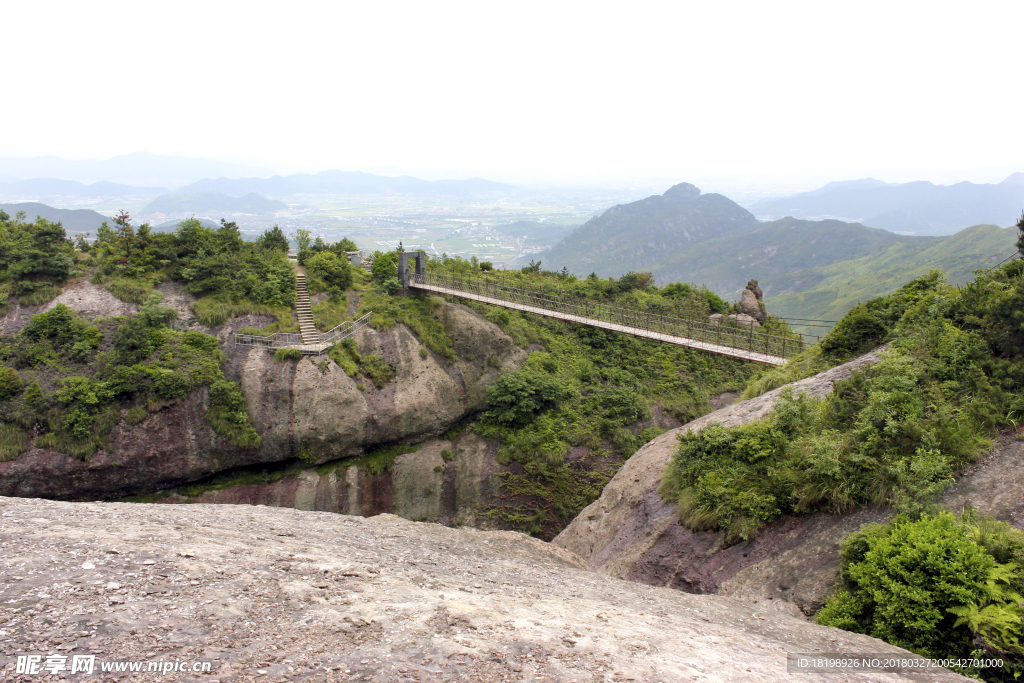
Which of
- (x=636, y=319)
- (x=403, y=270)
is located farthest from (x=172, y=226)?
(x=636, y=319)

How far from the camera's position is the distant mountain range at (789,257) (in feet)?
356

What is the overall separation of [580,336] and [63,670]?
26805mm

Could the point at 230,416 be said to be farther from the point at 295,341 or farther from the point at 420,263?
the point at 420,263

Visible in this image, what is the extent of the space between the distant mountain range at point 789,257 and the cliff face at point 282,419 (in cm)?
10033

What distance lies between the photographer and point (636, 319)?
76.7ft

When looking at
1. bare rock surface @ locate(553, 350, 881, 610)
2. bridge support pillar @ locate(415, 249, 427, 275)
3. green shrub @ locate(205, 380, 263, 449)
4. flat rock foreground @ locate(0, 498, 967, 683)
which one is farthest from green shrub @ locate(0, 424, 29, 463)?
bare rock surface @ locate(553, 350, 881, 610)

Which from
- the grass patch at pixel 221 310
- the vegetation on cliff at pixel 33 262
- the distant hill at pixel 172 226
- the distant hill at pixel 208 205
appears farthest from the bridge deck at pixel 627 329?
the distant hill at pixel 208 205

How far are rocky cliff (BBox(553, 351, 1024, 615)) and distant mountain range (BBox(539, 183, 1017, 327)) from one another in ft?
334

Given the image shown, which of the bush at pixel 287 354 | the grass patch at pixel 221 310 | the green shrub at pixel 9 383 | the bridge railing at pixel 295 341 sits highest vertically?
the grass patch at pixel 221 310

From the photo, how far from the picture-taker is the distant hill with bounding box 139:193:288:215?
13475cm

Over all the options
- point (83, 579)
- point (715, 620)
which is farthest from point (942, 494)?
point (83, 579)

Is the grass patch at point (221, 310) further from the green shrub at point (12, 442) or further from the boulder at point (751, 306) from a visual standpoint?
the boulder at point (751, 306)

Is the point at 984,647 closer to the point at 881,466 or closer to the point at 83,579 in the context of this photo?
the point at 881,466

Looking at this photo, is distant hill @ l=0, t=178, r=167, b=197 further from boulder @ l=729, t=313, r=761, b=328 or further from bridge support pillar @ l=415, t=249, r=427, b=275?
boulder @ l=729, t=313, r=761, b=328
